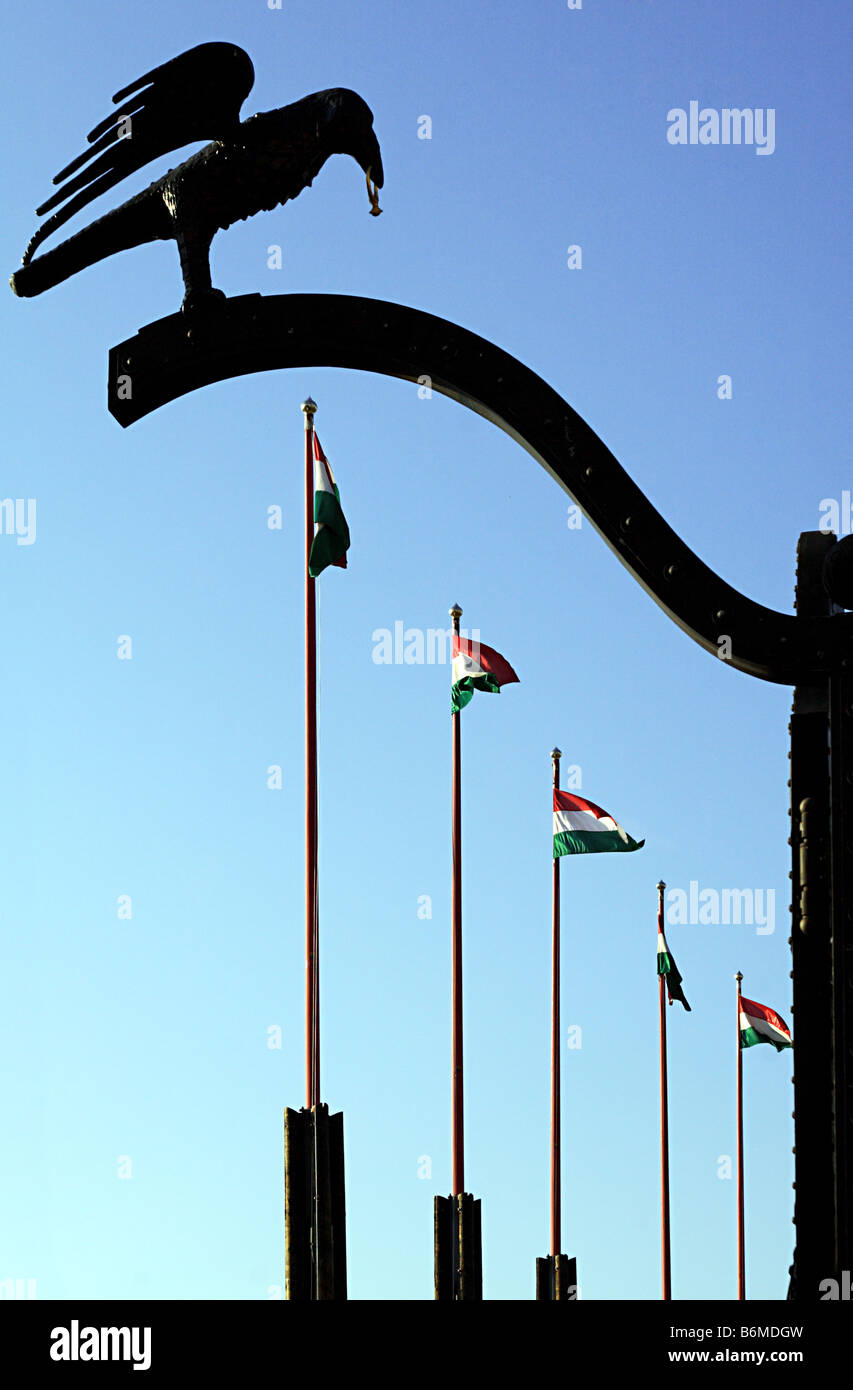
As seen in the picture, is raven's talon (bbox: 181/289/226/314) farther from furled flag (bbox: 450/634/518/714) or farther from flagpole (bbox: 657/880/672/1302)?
flagpole (bbox: 657/880/672/1302)

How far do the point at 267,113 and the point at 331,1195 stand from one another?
9.23 meters

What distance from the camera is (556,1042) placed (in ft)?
74.8

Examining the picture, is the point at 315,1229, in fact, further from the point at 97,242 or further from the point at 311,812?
the point at 97,242

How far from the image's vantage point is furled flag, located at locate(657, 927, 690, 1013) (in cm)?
2772

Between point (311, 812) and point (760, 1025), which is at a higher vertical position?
point (311, 812)

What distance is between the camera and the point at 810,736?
14.3ft

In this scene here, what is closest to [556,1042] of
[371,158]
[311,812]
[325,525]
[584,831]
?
[584,831]

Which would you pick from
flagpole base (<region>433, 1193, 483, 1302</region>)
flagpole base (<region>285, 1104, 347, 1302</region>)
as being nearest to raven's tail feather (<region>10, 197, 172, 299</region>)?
flagpole base (<region>285, 1104, 347, 1302</region>)

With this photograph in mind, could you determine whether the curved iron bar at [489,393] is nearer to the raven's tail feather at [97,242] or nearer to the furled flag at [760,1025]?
the raven's tail feather at [97,242]

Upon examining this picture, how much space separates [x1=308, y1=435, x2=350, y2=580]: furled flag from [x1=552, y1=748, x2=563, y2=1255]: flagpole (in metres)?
6.99

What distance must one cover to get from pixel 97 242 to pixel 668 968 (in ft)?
78.5

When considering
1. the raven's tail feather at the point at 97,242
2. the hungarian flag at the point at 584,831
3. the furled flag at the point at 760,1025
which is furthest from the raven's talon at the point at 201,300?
the furled flag at the point at 760,1025
